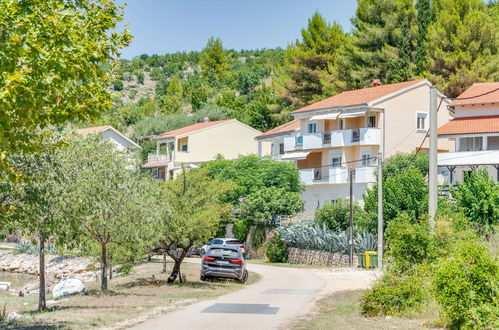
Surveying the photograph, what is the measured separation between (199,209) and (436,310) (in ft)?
46.3

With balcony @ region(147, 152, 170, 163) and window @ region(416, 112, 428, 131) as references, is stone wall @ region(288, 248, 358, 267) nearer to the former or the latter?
window @ region(416, 112, 428, 131)

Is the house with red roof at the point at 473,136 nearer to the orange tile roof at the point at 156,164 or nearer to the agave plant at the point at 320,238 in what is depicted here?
the agave plant at the point at 320,238

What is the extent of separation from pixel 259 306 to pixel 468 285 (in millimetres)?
9029

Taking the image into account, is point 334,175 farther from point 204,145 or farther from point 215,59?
point 215,59

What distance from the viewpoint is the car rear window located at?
31609 millimetres

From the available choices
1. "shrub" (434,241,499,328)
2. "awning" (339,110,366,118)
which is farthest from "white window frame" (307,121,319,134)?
"shrub" (434,241,499,328)

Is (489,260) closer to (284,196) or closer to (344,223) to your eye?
(344,223)

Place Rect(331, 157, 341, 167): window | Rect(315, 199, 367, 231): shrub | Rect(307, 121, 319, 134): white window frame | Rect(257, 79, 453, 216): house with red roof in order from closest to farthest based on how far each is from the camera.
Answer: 1. Rect(315, 199, 367, 231): shrub
2. Rect(257, 79, 453, 216): house with red roof
3. Rect(331, 157, 341, 167): window
4. Rect(307, 121, 319, 134): white window frame

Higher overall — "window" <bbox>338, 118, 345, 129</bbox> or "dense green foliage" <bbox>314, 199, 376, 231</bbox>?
"window" <bbox>338, 118, 345, 129</bbox>

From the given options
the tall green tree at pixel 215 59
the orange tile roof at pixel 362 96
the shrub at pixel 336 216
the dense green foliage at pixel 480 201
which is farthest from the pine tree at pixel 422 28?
the tall green tree at pixel 215 59

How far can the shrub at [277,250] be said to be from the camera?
5100 cm

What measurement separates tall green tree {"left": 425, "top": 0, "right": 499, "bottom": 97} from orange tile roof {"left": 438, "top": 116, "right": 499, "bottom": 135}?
27.4ft

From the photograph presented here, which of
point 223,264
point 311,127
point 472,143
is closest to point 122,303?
point 223,264

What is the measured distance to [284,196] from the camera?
5466cm
